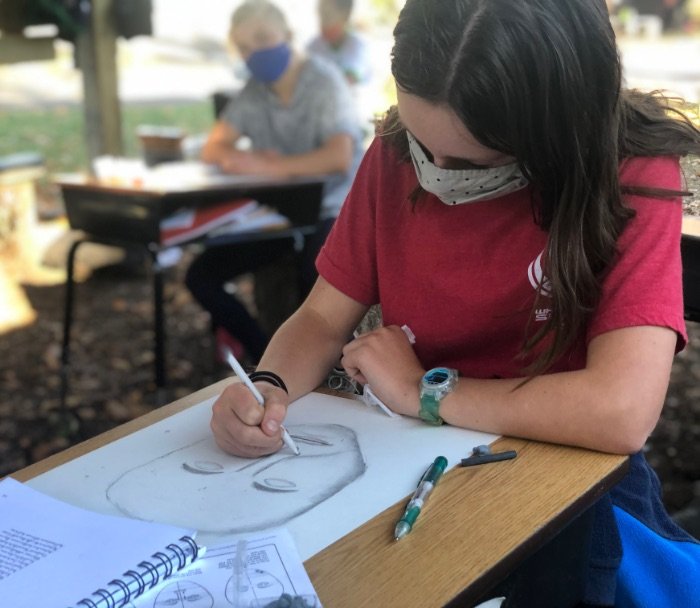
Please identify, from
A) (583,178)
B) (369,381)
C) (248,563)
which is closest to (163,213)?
(369,381)

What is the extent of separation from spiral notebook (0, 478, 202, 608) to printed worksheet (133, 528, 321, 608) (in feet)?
0.06

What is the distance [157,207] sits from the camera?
2.91 meters

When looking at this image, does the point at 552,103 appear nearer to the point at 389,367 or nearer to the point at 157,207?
the point at 389,367

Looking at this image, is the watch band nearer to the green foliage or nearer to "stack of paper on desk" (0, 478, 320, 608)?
"stack of paper on desk" (0, 478, 320, 608)

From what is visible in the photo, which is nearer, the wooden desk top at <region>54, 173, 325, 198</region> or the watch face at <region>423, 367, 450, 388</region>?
the watch face at <region>423, 367, 450, 388</region>

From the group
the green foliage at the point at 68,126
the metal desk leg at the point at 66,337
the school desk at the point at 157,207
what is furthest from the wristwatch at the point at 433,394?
the green foliage at the point at 68,126

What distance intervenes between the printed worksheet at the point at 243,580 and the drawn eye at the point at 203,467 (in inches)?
7.6

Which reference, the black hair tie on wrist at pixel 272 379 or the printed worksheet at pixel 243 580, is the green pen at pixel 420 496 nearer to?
the printed worksheet at pixel 243 580

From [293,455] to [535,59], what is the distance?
23.9 inches

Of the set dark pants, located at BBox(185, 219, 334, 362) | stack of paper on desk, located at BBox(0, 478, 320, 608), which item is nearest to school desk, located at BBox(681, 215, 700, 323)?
stack of paper on desk, located at BBox(0, 478, 320, 608)

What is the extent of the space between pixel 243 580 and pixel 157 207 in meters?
2.12

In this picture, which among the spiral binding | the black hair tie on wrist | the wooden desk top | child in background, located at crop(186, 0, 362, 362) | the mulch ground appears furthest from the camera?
child in background, located at crop(186, 0, 362, 362)

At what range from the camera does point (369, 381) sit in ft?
4.47

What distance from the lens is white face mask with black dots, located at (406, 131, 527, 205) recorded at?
1317 mm
